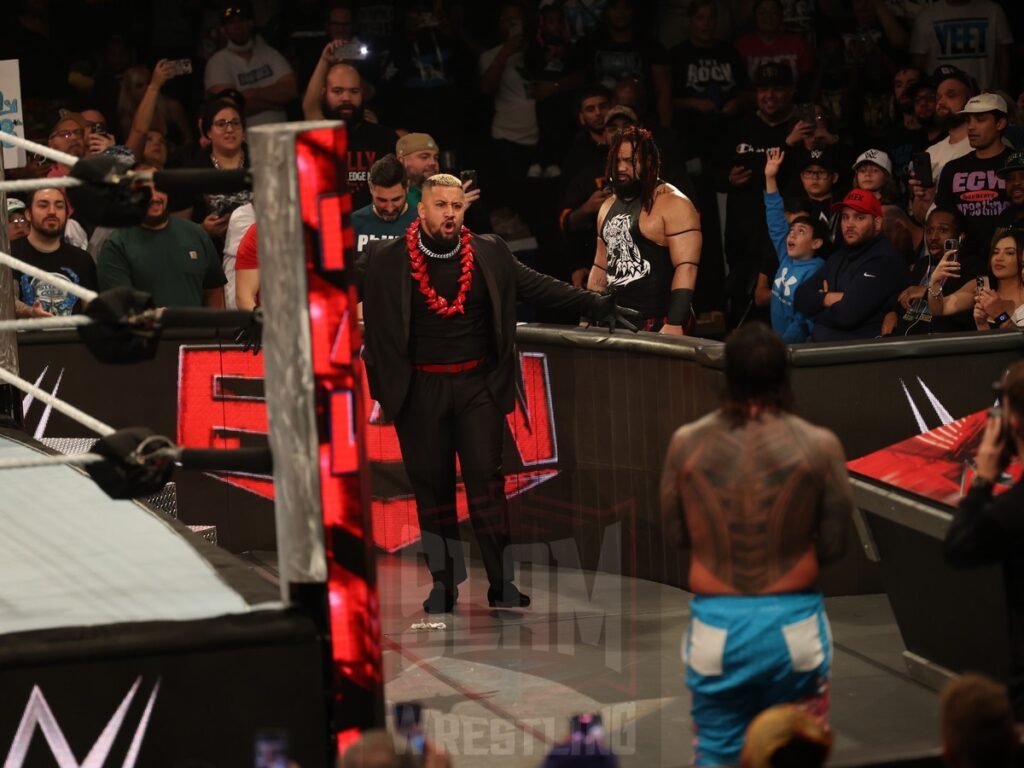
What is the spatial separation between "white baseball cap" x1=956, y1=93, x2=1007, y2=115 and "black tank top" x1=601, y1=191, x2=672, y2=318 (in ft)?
7.39

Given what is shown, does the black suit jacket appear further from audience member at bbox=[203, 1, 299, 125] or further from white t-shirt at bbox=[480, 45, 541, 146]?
white t-shirt at bbox=[480, 45, 541, 146]

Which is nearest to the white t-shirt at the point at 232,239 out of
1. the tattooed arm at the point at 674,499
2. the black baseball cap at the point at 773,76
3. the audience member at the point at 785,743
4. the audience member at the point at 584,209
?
the audience member at the point at 584,209

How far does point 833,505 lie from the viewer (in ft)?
12.1

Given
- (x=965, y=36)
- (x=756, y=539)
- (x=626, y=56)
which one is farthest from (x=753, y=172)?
(x=756, y=539)

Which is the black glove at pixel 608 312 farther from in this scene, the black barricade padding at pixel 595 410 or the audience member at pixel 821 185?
the audience member at pixel 821 185

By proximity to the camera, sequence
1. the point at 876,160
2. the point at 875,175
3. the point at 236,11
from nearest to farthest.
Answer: the point at 875,175, the point at 876,160, the point at 236,11

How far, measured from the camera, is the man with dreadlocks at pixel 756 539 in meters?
3.69

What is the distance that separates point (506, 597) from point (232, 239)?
297cm

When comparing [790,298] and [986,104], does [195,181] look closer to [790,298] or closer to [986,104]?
[790,298]

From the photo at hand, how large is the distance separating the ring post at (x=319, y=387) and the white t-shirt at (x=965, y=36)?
8723 mm

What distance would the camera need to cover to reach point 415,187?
8.65m

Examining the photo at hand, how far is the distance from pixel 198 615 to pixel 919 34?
8.98 meters

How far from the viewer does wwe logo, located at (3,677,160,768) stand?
2920 millimetres

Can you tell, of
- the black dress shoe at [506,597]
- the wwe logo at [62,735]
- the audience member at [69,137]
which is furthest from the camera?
the audience member at [69,137]
